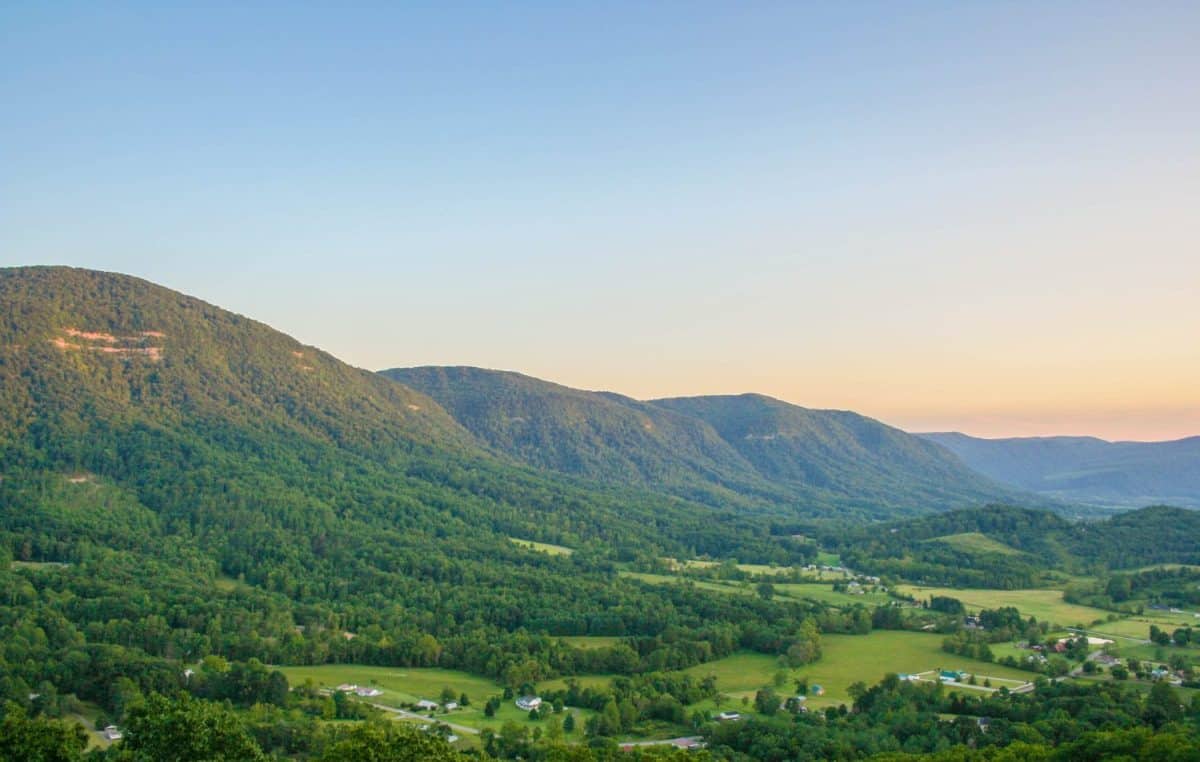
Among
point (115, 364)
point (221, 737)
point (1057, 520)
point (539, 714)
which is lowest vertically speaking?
point (539, 714)

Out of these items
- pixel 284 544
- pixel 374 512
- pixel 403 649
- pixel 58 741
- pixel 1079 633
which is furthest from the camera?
pixel 374 512

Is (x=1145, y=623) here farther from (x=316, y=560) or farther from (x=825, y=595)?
(x=316, y=560)

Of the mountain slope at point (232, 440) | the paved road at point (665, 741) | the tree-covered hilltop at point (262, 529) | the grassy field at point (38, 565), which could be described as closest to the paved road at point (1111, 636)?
the tree-covered hilltop at point (262, 529)

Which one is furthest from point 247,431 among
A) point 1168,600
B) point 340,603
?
point 1168,600

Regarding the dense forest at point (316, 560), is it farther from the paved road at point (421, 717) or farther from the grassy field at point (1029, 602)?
the grassy field at point (1029, 602)

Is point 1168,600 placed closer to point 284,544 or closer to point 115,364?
point 284,544

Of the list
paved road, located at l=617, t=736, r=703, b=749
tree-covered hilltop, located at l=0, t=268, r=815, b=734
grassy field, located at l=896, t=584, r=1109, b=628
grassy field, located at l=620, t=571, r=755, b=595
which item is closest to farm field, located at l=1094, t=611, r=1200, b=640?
grassy field, located at l=896, t=584, r=1109, b=628

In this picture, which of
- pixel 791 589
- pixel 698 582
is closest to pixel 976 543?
pixel 791 589
